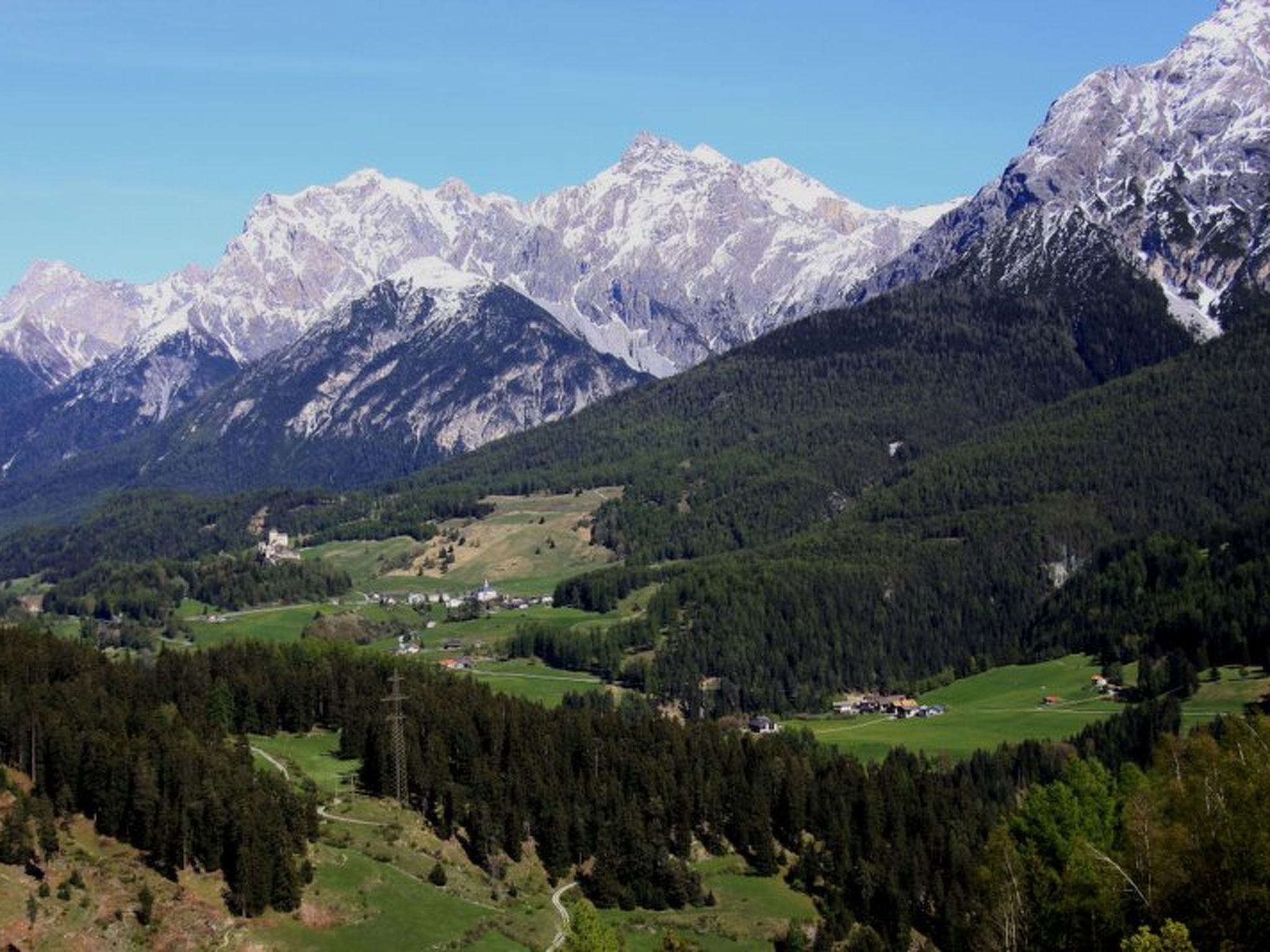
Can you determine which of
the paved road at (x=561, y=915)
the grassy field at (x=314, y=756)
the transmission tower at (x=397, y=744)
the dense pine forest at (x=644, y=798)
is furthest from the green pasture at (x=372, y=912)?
the grassy field at (x=314, y=756)

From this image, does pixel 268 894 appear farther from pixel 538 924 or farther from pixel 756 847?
pixel 756 847

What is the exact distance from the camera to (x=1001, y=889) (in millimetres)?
108438

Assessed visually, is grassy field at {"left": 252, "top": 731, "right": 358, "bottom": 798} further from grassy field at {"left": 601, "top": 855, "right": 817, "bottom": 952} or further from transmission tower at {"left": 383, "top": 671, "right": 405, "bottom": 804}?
grassy field at {"left": 601, "top": 855, "right": 817, "bottom": 952}

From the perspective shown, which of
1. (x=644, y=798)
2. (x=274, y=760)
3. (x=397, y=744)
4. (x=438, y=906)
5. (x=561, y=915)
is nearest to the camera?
(x=438, y=906)

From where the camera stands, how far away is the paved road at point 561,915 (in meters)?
118

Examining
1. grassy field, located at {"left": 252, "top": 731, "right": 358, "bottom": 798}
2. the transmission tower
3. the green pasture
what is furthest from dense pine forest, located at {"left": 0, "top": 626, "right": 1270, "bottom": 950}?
the green pasture

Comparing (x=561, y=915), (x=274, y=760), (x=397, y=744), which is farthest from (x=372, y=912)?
(x=274, y=760)

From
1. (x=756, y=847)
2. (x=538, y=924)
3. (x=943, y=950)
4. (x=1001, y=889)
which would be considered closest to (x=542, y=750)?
(x=756, y=847)

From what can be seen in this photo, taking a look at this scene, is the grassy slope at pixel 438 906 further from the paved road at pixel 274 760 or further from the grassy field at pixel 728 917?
the paved road at pixel 274 760

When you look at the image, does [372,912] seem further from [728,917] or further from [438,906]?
[728,917]

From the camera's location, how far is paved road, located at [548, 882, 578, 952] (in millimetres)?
117637

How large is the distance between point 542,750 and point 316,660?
3717 cm

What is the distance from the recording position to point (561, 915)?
125m

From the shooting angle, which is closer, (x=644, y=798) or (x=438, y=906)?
(x=438, y=906)
